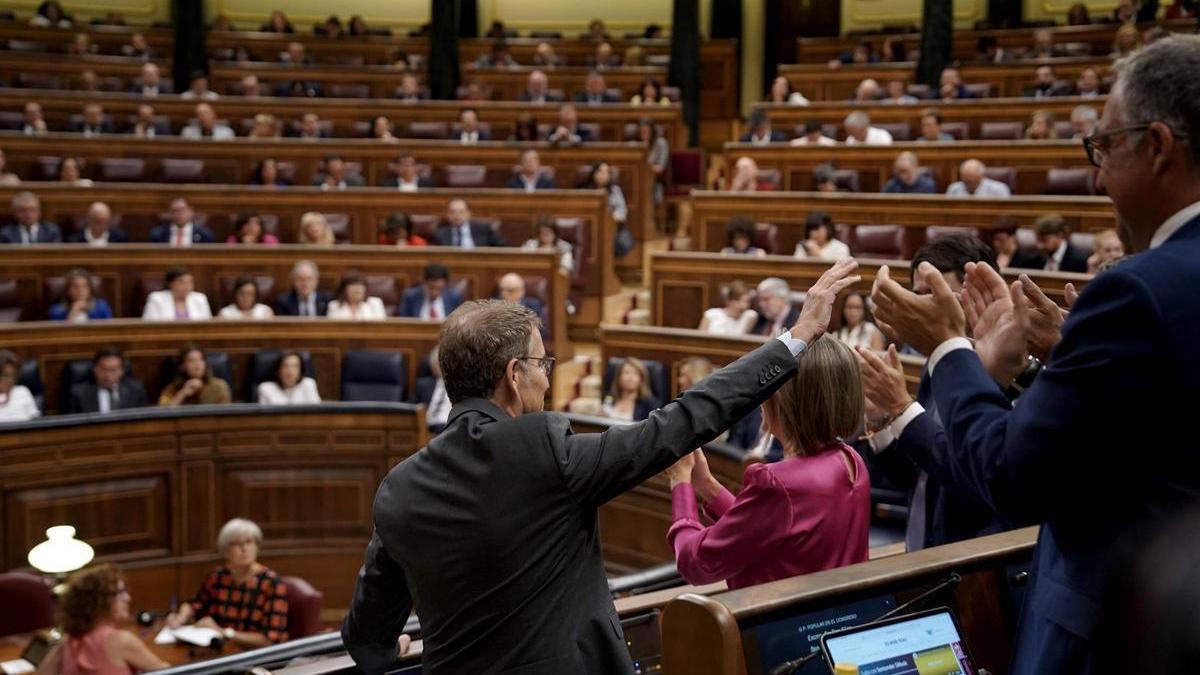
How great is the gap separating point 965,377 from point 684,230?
870cm

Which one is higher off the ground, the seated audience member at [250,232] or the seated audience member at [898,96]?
the seated audience member at [898,96]

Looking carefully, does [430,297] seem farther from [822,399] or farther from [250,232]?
[822,399]

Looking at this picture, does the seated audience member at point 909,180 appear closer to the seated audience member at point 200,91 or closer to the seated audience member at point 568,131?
the seated audience member at point 568,131

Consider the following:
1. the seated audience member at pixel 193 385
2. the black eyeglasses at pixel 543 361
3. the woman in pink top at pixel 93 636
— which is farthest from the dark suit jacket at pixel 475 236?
the black eyeglasses at pixel 543 361

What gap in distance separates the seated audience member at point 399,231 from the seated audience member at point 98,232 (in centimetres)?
155

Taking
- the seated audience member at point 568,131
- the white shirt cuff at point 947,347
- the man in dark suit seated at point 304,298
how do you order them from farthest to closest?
the seated audience member at point 568,131 → the man in dark suit seated at point 304,298 → the white shirt cuff at point 947,347

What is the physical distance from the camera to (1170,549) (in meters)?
1.07

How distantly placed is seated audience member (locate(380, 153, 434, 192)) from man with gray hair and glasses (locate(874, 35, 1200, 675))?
6.79 m

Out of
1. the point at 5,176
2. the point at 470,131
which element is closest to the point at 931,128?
the point at 470,131

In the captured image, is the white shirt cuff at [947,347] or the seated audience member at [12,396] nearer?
the white shirt cuff at [947,347]

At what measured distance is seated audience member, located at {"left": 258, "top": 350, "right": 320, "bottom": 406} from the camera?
19.7ft

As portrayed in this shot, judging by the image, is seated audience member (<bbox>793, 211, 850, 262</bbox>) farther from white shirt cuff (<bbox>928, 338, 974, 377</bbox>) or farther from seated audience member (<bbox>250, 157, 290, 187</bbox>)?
white shirt cuff (<bbox>928, 338, 974, 377</bbox>)

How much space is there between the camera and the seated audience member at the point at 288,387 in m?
6.01

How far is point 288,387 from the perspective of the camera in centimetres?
605
